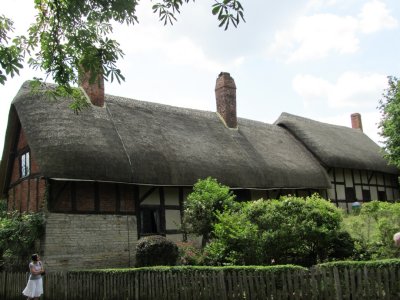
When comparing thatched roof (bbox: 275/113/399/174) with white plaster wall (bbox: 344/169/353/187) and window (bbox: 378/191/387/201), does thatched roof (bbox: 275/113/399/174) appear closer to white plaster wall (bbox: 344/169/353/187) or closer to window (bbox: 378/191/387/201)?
white plaster wall (bbox: 344/169/353/187)

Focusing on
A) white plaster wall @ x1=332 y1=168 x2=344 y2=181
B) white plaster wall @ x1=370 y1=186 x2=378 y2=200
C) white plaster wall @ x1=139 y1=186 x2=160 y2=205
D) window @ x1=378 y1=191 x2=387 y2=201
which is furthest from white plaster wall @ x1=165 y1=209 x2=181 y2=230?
window @ x1=378 y1=191 x2=387 y2=201

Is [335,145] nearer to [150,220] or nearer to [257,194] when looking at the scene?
[257,194]

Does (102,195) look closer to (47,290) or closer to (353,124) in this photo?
(47,290)

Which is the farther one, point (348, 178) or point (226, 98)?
point (348, 178)

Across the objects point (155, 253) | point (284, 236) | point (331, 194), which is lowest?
point (155, 253)

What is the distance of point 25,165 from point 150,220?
5.15 meters

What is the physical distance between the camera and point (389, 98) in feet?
97.3

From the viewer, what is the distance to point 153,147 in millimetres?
17891

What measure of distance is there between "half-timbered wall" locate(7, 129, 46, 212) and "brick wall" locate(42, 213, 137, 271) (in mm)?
1142

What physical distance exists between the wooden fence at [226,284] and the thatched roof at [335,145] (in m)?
16.3

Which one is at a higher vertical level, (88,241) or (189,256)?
(88,241)

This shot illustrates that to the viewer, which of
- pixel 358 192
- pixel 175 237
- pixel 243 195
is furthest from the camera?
pixel 358 192

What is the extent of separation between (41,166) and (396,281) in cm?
1060

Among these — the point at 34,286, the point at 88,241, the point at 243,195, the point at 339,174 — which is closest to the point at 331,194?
the point at 339,174
